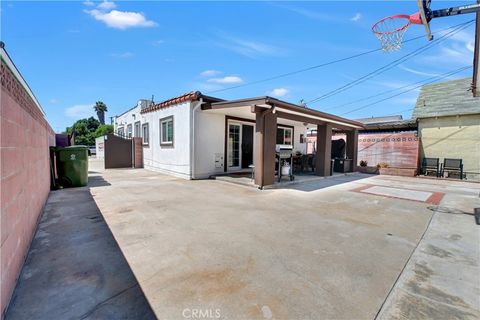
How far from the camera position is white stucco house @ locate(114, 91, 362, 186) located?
7.00 m

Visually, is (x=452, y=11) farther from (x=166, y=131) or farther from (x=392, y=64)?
(x=392, y=64)

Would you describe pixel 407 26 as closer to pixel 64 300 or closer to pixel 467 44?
pixel 467 44

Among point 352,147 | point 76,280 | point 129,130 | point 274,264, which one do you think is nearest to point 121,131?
point 129,130

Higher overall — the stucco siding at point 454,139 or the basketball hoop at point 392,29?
the basketball hoop at point 392,29

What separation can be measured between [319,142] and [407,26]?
512 centimetres

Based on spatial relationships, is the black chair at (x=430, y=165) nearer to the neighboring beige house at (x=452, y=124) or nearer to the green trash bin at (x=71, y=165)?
the neighboring beige house at (x=452, y=124)

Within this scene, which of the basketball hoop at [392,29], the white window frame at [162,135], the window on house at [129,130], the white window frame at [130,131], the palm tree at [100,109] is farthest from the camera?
the palm tree at [100,109]

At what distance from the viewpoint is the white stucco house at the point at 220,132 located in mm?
7000

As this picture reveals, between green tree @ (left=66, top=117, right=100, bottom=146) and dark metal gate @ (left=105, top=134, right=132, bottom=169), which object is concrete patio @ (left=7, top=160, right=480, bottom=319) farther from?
green tree @ (left=66, top=117, right=100, bottom=146)

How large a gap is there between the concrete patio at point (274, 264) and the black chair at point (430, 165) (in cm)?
831

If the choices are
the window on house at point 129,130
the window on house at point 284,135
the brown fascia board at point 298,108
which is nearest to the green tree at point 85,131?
the window on house at point 129,130

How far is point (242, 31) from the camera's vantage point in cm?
1114

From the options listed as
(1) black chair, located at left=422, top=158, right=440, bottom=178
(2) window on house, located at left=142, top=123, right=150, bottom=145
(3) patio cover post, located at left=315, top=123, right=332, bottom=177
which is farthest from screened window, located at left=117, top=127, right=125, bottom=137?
(1) black chair, located at left=422, top=158, right=440, bottom=178

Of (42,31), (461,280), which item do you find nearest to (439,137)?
(461,280)
